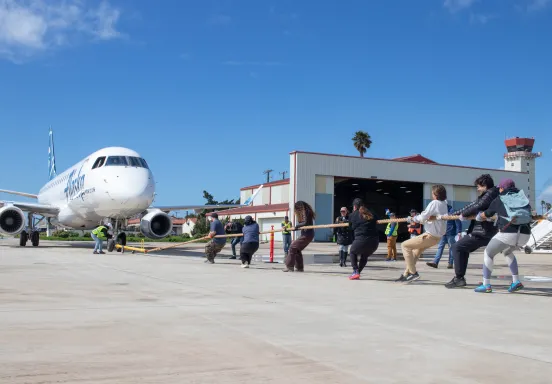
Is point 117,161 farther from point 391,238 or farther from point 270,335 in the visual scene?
point 270,335

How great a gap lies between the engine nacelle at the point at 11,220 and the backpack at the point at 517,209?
21281 mm

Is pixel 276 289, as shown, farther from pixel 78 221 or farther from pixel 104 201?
pixel 78 221

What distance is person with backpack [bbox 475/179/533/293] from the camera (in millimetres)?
7543

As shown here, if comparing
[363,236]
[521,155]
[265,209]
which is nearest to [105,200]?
[363,236]

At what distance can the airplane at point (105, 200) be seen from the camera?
20141 mm

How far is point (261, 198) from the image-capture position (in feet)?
207

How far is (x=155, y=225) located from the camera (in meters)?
22.5

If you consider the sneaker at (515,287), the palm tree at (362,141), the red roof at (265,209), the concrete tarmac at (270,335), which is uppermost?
the palm tree at (362,141)

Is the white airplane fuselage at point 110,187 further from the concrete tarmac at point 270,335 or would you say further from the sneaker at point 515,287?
the sneaker at point 515,287

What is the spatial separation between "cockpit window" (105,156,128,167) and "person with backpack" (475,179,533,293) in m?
15.9

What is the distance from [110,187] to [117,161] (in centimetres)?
137

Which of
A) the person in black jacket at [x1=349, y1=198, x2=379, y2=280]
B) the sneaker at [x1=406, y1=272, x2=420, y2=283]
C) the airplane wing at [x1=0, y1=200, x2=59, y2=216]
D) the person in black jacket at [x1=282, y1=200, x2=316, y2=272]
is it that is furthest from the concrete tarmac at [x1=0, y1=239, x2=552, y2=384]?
the airplane wing at [x1=0, y1=200, x2=59, y2=216]

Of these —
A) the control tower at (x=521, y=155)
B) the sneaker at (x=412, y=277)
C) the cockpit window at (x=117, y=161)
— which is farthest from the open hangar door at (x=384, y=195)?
the control tower at (x=521, y=155)

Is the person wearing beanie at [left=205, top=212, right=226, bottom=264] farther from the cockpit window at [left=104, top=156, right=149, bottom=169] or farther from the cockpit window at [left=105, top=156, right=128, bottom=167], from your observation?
the cockpit window at [left=105, top=156, right=128, bottom=167]
